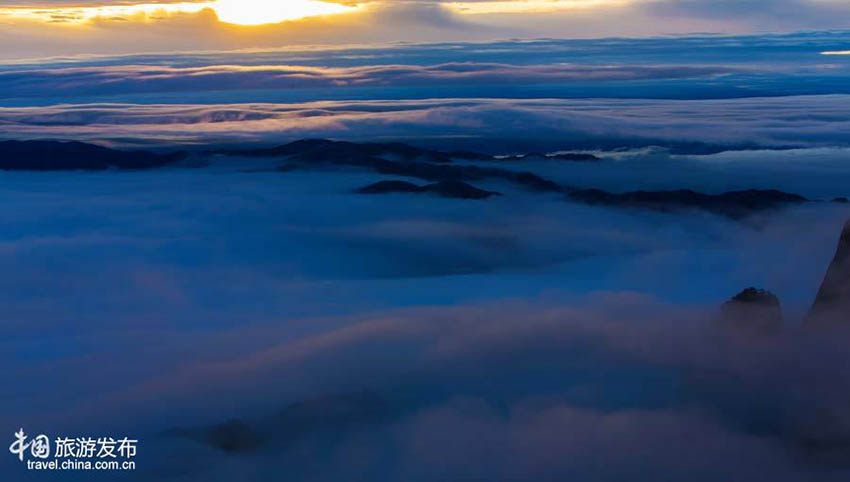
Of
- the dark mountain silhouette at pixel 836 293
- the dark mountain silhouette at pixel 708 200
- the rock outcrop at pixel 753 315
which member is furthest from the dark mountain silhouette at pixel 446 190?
the dark mountain silhouette at pixel 836 293

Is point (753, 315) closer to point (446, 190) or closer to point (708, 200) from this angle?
point (708, 200)

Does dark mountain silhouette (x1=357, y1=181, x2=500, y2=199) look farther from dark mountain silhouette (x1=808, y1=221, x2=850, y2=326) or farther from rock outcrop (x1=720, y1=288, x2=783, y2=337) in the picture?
dark mountain silhouette (x1=808, y1=221, x2=850, y2=326)

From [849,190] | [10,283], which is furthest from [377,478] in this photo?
[849,190]

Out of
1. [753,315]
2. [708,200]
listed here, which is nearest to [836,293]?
[753,315]

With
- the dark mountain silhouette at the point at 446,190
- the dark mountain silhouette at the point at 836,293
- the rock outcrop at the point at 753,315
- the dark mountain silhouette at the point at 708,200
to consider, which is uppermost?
the dark mountain silhouette at the point at 836,293

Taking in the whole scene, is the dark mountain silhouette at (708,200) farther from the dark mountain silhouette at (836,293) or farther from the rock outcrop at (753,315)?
the dark mountain silhouette at (836,293)

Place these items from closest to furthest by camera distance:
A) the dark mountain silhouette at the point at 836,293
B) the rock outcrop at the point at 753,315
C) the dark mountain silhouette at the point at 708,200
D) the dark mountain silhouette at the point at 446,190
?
1. the dark mountain silhouette at the point at 836,293
2. the rock outcrop at the point at 753,315
3. the dark mountain silhouette at the point at 708,200
4. the dark mountain silhouette at the point at 446,190
